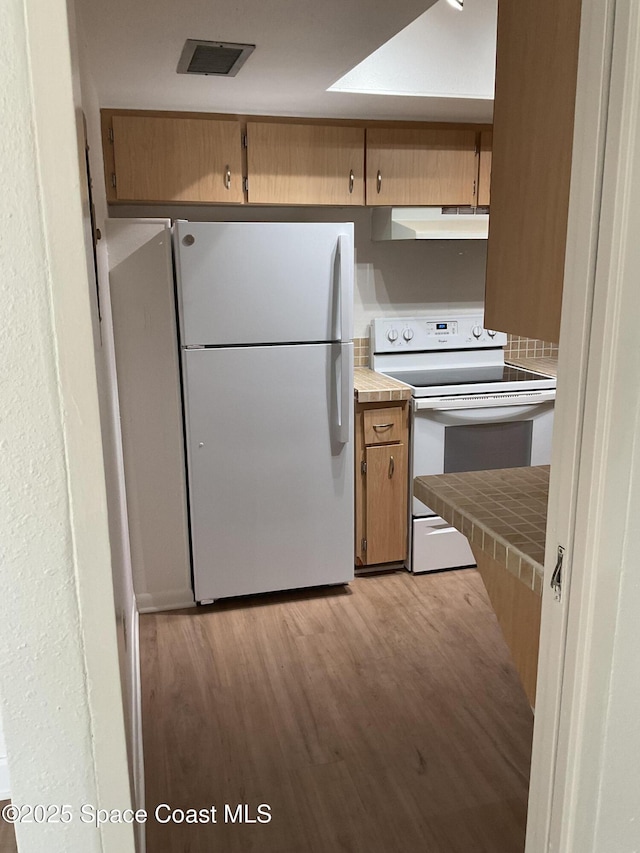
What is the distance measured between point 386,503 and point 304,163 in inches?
63.6

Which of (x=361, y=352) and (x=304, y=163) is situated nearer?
(x=304, y=163)

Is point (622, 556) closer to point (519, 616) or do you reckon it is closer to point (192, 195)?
point (519, 616)

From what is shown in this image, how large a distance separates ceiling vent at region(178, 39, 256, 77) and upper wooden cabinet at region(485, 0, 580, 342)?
109 centimetres

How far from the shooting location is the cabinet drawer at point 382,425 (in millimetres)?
3248

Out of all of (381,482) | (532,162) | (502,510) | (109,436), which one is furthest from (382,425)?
(532,162)

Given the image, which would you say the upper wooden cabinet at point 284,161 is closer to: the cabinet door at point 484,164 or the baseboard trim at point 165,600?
the cabinet door at point 484,164

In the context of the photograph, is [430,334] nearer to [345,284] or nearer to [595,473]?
[345,284]

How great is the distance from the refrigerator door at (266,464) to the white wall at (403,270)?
2.79 feet

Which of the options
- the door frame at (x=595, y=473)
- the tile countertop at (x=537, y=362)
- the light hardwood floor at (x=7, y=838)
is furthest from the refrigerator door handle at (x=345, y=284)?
the light hardwood floor at (x=7, y=838)

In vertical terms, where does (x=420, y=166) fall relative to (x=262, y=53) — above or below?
below

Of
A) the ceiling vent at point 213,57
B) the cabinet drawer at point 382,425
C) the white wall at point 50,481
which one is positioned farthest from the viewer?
the cabinet drawer at point 382,425

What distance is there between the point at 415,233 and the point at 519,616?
216 cm

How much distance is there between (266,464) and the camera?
3041 mm

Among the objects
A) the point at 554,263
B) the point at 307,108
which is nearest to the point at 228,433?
the point at 307,108
